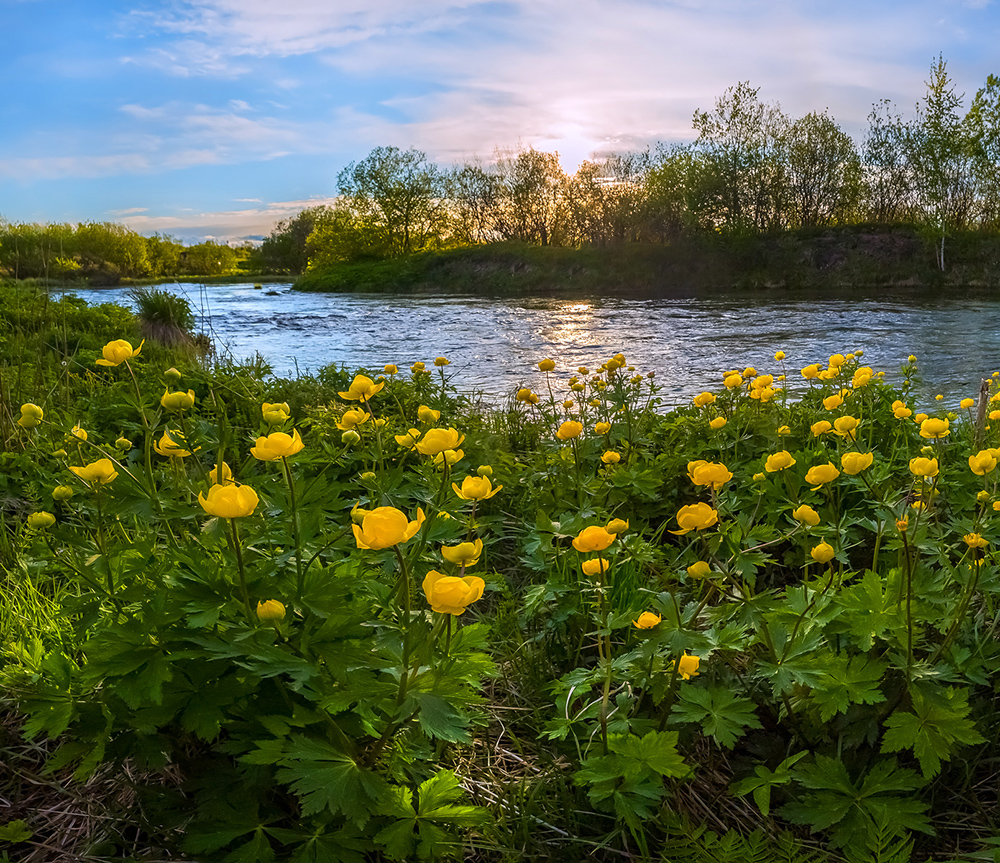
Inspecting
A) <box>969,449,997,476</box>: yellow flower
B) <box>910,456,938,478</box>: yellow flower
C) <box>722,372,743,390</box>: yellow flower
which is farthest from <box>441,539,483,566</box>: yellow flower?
<box>722,372,743,390</box>: yellow flower

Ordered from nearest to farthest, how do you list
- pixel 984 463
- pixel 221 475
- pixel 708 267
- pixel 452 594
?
pixel 452 594 → pixel 221 475 → pixel 984 463 → pixel 708 267

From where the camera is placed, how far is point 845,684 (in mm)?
1244

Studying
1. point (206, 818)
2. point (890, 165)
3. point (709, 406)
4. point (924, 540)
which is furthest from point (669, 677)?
point (890, 165)

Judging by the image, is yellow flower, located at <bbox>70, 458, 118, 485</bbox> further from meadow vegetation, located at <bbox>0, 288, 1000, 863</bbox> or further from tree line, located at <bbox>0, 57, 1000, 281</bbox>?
tree line, located at <bbox>0, 57, 1000, 281</bbox>

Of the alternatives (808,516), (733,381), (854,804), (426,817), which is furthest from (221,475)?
(733,381)

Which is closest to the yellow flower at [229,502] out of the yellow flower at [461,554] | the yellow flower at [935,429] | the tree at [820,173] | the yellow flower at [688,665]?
the yellow flower at [461,554]

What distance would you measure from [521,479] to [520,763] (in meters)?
1.37

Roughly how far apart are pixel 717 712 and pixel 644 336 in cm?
925

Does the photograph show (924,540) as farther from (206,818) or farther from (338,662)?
(206,818)

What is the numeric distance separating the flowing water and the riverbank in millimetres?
6324

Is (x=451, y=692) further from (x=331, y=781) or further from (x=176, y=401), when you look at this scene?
(x=176, y=401)

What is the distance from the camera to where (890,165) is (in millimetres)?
25609

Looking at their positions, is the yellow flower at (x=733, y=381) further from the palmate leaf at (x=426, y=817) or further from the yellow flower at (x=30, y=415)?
the yellow flower at (x=30, y=415)

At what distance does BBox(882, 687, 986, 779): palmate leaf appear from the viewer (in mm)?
1197
